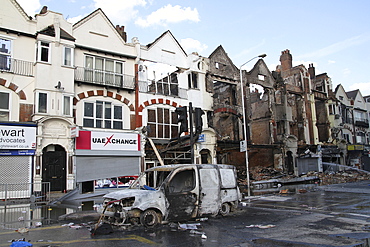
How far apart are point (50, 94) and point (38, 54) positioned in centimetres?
270

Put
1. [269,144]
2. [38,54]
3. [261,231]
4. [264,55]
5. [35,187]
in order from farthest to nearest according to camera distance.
Answer: 1. [269,144]
2. [264,55]
3. [38,54]
4. [35,187]
5. [261,231]

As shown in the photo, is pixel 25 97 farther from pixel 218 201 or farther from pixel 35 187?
pixel 218 201

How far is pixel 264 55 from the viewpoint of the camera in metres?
20.8

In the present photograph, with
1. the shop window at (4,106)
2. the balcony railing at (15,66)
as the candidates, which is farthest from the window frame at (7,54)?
the shop window at (4,106)

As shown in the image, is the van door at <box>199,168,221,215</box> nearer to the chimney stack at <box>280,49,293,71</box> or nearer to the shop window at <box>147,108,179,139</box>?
the shop window at <box>147,108,179,139</box>

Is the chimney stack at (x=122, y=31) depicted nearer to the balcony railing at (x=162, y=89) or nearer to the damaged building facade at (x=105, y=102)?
the damaged building facade at (x=105, y=102)

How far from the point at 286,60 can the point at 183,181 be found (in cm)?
3650

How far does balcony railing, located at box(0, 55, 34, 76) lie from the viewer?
18.8 metres

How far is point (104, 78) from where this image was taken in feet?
74.1

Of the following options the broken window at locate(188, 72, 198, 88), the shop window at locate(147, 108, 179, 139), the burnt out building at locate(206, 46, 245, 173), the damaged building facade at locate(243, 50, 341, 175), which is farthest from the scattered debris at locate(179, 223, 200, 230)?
the damaged building facade at locate(243, 50, 341, 175)

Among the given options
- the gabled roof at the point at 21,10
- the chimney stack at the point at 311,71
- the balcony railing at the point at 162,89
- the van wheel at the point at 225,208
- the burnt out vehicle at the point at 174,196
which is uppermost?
the chimney stack at the point at 311,71

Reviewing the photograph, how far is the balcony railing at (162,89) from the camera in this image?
24547 mm

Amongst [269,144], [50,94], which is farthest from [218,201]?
[269,144]

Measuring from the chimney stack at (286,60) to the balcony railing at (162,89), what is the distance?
21.4m
